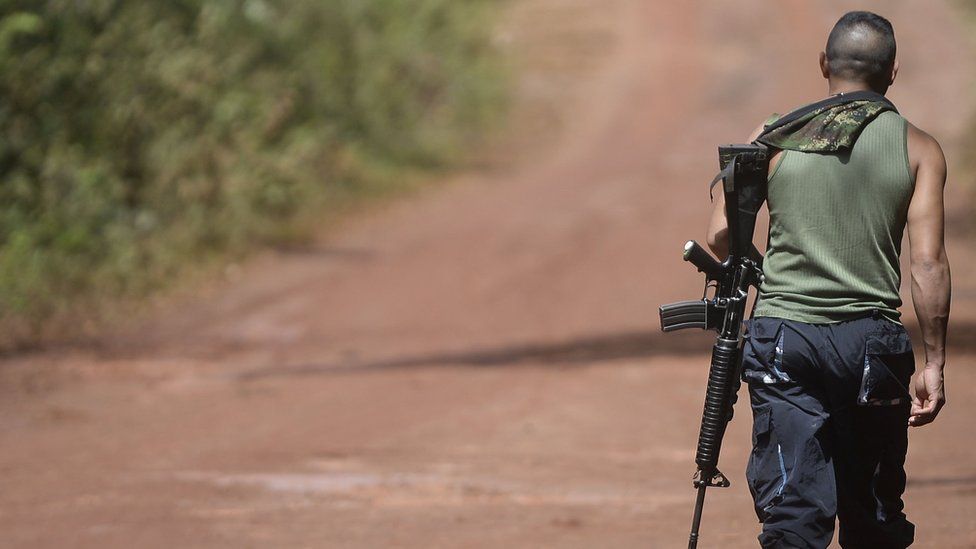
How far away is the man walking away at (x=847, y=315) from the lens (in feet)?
12.1

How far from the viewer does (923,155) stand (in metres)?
3.70

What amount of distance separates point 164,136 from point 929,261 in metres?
12.3

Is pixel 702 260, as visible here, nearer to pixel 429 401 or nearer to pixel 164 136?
pixel 429 401

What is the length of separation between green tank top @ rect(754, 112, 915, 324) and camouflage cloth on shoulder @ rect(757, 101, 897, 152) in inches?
0.8

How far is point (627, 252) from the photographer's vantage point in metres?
15.9

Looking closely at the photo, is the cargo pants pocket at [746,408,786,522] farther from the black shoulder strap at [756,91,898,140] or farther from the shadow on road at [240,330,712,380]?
the shadow on road at [240,330,712,380]

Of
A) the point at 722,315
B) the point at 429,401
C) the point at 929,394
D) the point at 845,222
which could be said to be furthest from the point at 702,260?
the point at 429,401

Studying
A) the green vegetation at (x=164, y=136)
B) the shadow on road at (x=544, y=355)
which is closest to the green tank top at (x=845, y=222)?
the shadow on road at (x=544, y=355)

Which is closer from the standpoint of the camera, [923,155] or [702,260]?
[923,155]

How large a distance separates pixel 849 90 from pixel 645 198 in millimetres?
16176

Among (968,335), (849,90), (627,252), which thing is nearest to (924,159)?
(849,90)

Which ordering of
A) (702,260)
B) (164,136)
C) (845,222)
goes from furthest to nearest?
(164,136) → (702,260) → (845,222)

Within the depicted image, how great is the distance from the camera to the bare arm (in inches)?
145

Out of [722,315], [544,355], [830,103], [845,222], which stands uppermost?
[830,103]
